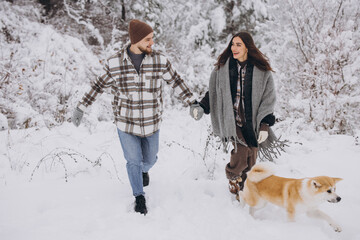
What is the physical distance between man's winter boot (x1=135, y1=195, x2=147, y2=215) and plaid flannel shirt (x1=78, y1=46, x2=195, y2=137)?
2.31 ft

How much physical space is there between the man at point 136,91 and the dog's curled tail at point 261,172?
1.15m

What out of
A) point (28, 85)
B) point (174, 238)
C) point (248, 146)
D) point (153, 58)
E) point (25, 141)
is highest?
point (153, 58)

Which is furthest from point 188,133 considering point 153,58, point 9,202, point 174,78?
point 9,202

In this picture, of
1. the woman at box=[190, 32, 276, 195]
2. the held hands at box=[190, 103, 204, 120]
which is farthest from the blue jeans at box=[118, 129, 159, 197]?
the woman at box=[190, 32, 276, 195]

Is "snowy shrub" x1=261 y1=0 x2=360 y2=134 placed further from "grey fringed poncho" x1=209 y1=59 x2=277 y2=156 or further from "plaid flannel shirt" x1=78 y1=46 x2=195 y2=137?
"plaid flannel shirt" x1=78 y1=46 x2=195 y2=137

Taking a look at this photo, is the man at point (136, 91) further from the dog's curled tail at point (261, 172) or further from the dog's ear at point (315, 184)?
the dog's ear at point (315, 184)

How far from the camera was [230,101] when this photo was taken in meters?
2.30

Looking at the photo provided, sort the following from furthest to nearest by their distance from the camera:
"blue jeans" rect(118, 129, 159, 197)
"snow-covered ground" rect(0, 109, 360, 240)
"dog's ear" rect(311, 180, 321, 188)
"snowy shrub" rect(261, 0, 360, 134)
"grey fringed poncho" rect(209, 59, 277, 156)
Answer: "snowy shrub" rect(261, 0, 360, 134) < "blue jeans" rect(118, 129, 159, 197) < "grey fringed poncho" rect(209, 59, 277, 156) < "snow-covered ground" rect(0, 109, 360, 240) < "dog's ear" rect(311, 180, 321, 188)

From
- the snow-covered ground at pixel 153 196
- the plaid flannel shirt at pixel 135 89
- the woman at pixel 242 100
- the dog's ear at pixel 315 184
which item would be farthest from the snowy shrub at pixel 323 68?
the plaid flannel shirt at pixel 135 89

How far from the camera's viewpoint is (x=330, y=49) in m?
5.11

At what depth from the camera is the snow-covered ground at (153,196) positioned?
2.07 metres

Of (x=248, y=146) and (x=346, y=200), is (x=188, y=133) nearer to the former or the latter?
(x=248, y=146)

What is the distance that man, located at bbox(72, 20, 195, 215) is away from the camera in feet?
7.66

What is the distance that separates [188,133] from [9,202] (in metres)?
3.42
